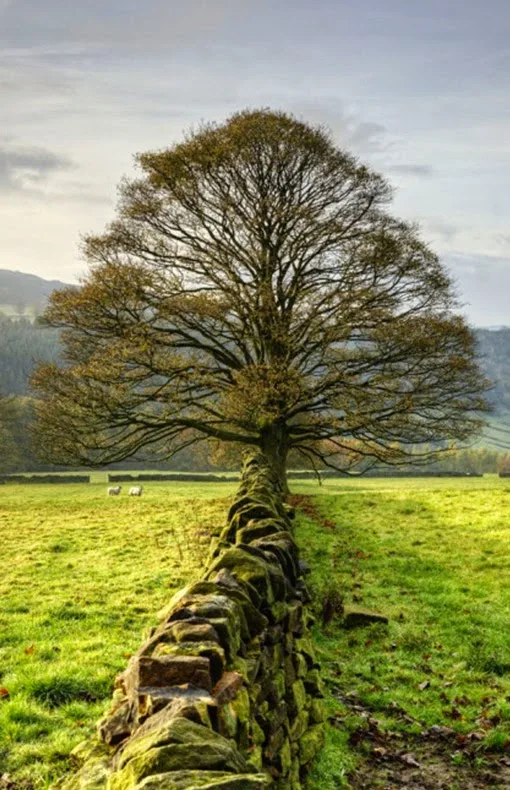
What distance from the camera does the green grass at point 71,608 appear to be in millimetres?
6172

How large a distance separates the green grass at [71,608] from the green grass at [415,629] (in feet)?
9.45

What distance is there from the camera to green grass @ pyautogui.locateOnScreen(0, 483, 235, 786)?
243 inches

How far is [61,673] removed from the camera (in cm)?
750

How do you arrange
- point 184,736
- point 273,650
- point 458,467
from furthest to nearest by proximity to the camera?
point 458,467 < point 273,650 < point 184,736

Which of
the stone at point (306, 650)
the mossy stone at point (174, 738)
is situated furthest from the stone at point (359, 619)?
the mossy stone at point (174, 738)

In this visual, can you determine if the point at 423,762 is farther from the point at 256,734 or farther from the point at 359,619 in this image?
the point at 359,619

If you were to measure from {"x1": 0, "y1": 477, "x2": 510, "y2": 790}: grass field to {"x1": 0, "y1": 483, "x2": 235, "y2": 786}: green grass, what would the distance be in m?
0.03

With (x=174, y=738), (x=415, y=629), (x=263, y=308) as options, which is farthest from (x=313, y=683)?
(x=263, y=308)

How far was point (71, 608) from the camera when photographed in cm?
1082

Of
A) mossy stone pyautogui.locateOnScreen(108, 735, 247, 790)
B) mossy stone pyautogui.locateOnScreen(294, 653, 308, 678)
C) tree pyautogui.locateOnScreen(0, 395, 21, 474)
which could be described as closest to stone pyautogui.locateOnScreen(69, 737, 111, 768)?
mossy stone pyautogui.locateOnScreen(108, 735, 247, 790)

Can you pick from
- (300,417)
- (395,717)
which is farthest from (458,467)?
(395,717)

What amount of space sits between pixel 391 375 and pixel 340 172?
764cm

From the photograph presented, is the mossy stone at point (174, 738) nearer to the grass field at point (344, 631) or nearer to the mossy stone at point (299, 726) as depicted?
the grass field at point (344, 631)

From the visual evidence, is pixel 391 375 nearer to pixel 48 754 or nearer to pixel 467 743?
pixel 467 743
